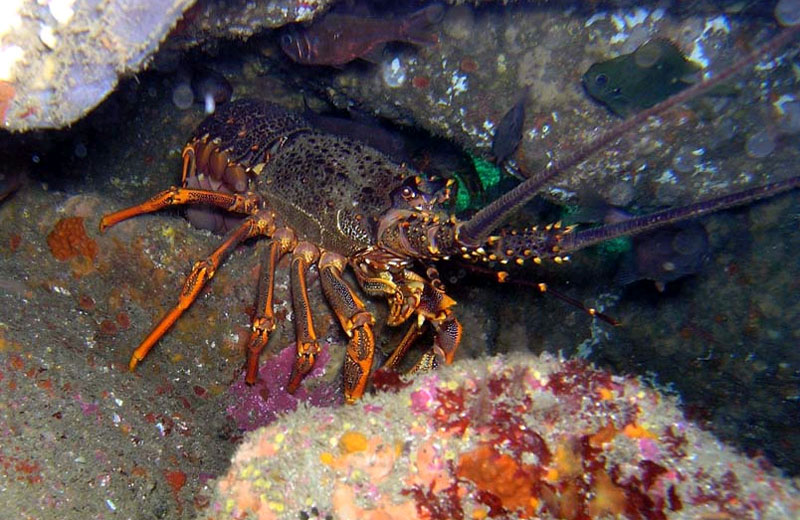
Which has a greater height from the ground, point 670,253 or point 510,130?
point 510,130

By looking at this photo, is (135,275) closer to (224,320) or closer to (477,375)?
(224,320)

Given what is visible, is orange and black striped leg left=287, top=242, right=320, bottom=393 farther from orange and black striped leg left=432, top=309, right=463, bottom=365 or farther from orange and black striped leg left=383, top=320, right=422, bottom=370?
Result: orange and black striped leg left=432, top=309, right=463, bottom=365

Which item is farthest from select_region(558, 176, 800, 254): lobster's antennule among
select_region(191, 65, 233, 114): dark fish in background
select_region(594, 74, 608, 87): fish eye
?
select_region(191, 65, 233, 114): dark fish in background

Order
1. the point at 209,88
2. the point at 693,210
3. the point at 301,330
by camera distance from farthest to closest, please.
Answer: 1. the point at 209,88
2. the point at 301,330
3. the point at 693,210

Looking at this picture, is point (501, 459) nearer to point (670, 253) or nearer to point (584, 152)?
point (584, 152)

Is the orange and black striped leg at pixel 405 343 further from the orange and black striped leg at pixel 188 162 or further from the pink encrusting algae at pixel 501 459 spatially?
the orange and black striped leg at pixel 188 162

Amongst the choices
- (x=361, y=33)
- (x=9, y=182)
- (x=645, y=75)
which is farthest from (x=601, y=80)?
(x=9, y=182)

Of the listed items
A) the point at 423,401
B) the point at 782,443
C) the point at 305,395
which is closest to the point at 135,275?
the point at 305,395

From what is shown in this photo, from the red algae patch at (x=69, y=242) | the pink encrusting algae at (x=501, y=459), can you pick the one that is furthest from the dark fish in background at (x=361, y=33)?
the pink encrusting algae at (x=501, y=459)
